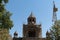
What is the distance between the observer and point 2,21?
29375 millimetres

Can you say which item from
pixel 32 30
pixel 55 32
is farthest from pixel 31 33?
pixel 55 32

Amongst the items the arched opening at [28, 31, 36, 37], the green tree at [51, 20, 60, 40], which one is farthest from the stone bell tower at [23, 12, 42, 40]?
the green tree at [51, 20, 60, 40]

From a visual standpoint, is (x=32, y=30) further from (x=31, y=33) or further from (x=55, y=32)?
(x=55, y=32)

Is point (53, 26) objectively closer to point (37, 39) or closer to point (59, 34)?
point (59, 34)

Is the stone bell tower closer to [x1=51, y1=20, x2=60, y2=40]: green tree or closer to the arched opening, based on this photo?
the arched opening

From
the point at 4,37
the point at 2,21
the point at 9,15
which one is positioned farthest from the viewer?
the point at 9,15

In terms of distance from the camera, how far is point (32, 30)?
50781 millimetres

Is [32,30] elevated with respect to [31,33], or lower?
elevated

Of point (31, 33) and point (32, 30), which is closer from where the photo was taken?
point (32, 30)

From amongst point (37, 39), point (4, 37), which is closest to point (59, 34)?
point (4, 37)

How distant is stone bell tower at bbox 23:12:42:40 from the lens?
5041 cm

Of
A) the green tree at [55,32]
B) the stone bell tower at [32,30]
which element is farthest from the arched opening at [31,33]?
the green tree at [55,32]

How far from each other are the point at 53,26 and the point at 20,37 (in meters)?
19.9

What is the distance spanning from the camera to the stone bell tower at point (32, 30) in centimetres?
5041
